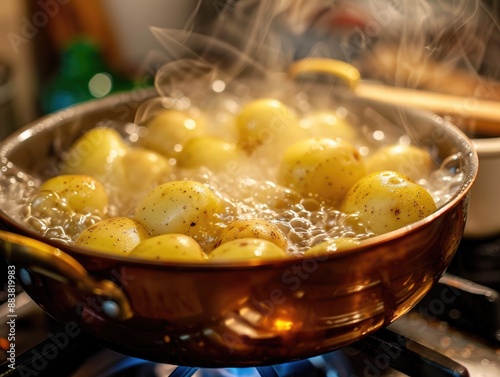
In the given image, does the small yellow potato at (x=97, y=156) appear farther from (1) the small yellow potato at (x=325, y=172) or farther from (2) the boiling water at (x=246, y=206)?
(1) the small yellow potato at (x=325, y=172)

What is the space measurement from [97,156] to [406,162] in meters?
0.46

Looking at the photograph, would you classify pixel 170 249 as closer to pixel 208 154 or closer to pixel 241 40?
pixel 208 154

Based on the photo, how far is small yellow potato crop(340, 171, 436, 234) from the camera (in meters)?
0.66

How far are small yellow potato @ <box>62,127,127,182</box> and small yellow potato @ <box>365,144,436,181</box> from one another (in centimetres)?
38

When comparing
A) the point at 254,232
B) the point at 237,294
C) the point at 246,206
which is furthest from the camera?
the point at 246,206

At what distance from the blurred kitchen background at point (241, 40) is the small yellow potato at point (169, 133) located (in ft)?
0.62

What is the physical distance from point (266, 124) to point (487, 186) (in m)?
0.37

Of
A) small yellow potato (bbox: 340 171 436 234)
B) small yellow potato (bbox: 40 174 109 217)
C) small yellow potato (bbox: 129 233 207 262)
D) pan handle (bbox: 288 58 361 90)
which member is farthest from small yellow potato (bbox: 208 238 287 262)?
A: pan handle (bbox: 288 58 361 90)

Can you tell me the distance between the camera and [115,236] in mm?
641

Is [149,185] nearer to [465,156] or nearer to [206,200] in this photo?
[206,200]

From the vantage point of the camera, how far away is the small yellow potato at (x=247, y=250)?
556 mm

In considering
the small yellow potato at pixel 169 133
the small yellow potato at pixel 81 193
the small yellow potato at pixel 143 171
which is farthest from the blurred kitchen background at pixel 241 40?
the small yellow potato at pixel 81 193

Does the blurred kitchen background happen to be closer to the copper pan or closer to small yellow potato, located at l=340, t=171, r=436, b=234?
small yellow potato, located at l=340, t=171, r=436, b=234

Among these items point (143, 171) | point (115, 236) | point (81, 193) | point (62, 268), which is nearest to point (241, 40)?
point (143, 171)
